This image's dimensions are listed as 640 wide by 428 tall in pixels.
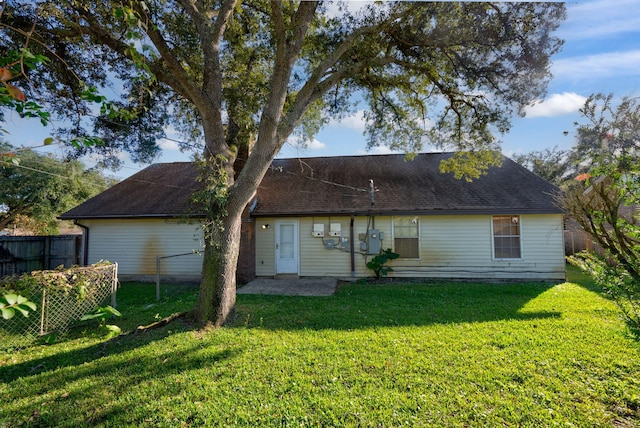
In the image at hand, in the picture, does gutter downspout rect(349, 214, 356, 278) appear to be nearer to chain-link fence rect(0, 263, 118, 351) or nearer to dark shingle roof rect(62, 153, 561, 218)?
dark shingle roof rect(62, 153, 561, 218)

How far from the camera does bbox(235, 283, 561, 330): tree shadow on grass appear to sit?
564cm

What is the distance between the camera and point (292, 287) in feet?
28.7

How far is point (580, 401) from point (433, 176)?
9.16m

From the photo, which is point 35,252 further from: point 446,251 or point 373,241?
point 446,251

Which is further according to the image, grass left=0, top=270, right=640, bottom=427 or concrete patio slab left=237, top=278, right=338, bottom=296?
concrete patio slab left=237, top=278, right=338, bottom=296

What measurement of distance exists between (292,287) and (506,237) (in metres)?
7.12

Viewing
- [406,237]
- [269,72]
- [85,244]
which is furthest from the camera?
[85,244]

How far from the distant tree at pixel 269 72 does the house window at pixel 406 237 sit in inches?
87.6

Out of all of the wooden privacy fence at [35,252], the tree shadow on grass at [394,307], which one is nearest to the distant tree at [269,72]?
the tree shadow on grass at [394,307]

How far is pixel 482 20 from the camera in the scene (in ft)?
20.7

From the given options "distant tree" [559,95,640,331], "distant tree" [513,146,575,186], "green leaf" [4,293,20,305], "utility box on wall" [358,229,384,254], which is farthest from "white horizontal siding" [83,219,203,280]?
"distant tree" [513,146,575,186]

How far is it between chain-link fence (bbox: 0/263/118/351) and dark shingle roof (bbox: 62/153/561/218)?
4.44 metres

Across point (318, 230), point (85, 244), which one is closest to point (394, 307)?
point (318, 230)

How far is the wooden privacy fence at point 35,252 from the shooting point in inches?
449
